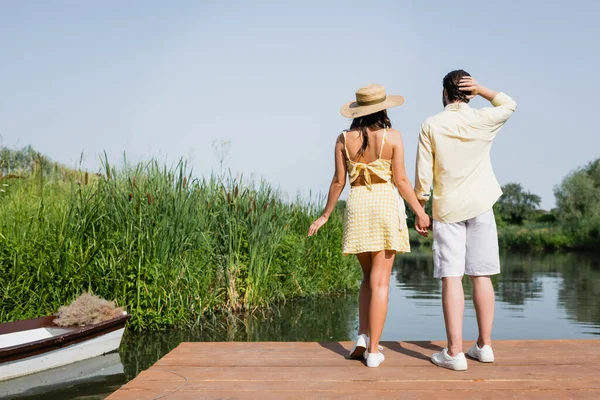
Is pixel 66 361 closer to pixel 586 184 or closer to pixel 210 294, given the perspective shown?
pixel 210 294

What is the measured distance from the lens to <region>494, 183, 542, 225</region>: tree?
70.1 metres

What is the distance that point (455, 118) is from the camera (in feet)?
13.3

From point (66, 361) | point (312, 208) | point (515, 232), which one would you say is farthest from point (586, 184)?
point (66, 361)

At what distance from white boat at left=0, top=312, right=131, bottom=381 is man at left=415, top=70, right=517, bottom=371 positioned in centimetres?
435

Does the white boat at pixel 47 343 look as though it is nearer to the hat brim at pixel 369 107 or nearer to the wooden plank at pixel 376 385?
the wooden plank at pixel 376 385

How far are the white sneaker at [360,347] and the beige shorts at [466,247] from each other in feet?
2.32

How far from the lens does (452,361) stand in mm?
4062

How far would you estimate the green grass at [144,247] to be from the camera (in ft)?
→ 26.4

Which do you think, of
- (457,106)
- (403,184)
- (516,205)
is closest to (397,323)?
(403,184)

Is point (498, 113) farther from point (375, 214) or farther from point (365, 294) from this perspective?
point (365, 294)

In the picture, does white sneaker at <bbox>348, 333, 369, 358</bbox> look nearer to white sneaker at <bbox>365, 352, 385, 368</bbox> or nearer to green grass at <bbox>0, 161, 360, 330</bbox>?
white sneaker at <bbox>365, 352, 385, 368</bbox>

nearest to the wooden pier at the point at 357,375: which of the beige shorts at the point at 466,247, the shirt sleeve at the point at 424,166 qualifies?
the beige shorts at the point at 466,247

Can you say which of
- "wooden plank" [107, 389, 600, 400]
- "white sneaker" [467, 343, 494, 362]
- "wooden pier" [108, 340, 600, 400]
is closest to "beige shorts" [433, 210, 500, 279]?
"white sneaker" [467, 343, 494, 362]

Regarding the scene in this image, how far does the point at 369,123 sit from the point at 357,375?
173cm
